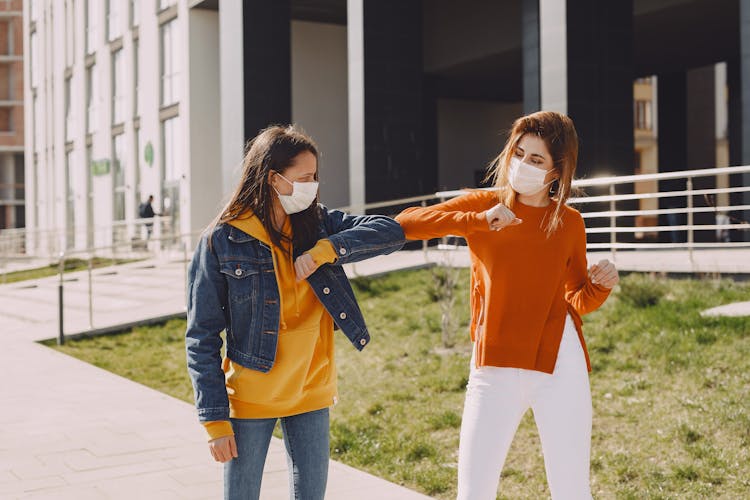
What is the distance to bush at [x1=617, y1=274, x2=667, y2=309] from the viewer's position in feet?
28.3

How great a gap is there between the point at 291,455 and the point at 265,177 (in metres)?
0.96

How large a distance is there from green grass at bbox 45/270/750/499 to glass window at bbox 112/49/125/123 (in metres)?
25.8

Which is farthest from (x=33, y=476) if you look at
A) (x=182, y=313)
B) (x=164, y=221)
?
(x=164, y=221)

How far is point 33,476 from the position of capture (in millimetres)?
5633

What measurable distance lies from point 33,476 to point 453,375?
3.56 metres

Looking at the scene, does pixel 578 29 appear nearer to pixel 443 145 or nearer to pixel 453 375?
pixel 453 375

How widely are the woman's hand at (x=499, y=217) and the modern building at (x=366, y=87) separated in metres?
11.9

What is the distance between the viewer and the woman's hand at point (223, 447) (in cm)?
281

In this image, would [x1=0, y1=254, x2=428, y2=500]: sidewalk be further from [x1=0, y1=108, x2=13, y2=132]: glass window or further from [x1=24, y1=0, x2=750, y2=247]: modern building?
[x1=0, y1=108, x2=13, y2=132]: glass window

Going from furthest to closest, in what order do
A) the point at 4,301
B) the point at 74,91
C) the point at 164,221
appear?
1. the point at 74,91
2. the point at 164,221
3. the point at 4,301

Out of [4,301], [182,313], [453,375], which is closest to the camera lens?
[453,375]

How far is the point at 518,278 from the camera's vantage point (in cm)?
311

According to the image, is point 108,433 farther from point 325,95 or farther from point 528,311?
point 325,95

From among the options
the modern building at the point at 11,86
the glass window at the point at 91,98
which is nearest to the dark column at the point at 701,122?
the glass window at the point at 91,98
